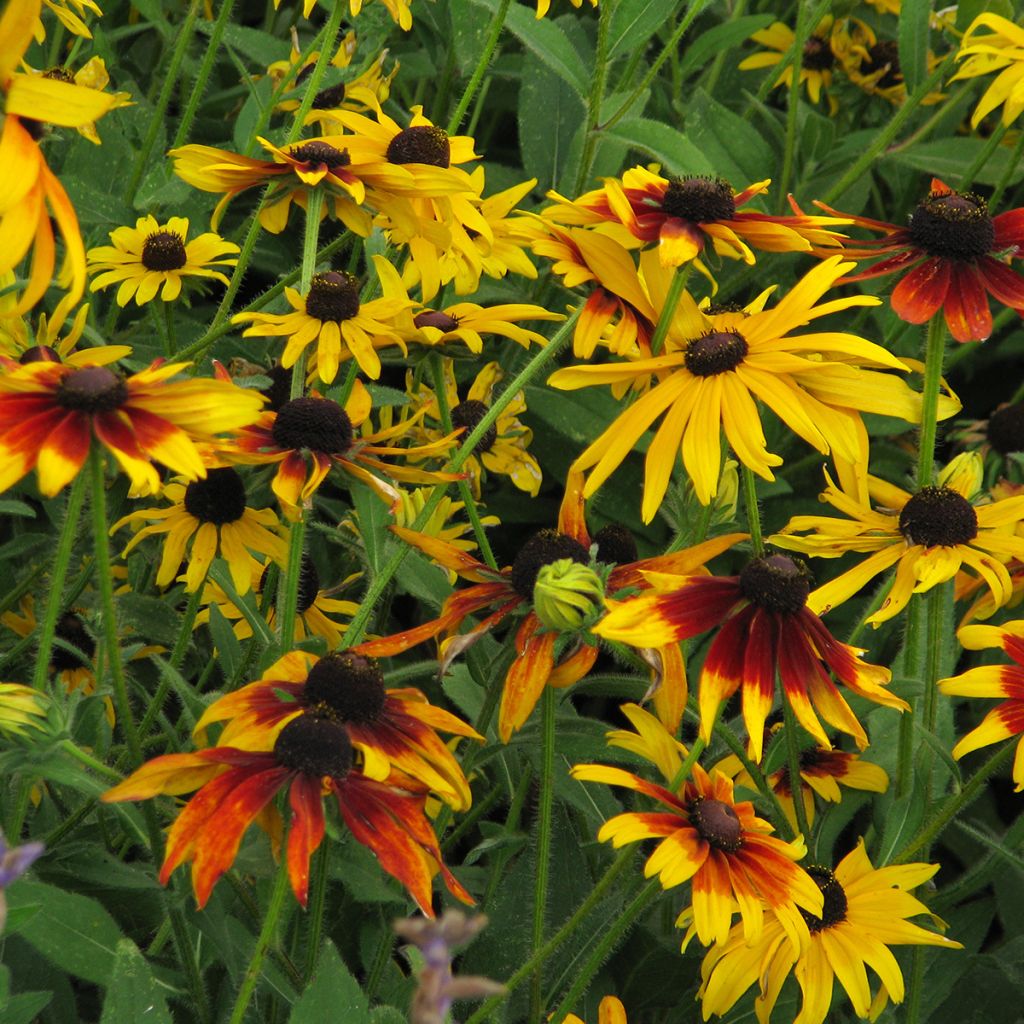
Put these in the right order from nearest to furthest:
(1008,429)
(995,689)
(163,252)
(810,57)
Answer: (995,689) → (163,252) → (1008,429) → (810,57)

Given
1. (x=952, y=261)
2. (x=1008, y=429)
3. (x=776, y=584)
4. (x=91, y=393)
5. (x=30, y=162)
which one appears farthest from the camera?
(x=1008, y=429)

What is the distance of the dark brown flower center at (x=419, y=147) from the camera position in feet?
Answer: 4.12

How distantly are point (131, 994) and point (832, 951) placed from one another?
517 mm

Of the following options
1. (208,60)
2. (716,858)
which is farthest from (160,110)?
(716,858)

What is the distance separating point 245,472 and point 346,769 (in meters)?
0.43

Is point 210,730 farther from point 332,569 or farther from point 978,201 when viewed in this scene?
point 978,201

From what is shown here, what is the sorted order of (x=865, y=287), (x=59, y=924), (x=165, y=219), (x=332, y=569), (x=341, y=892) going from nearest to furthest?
(x=59, y=924), (x=341, y=892), (x=332, y=569), (x=165, y=219), (x=865, y=287)

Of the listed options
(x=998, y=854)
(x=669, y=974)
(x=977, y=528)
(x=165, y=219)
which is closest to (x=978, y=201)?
(x=977, y=528)

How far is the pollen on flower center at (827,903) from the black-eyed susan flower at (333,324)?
51 cm

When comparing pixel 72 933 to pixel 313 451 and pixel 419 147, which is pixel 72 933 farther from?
pixel 419 147

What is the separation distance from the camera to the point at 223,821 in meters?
0.79

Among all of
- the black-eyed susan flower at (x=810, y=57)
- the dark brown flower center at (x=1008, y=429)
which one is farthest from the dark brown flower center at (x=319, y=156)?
the black-eyed susan flower at (x=810, y=57)

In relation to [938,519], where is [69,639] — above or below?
below

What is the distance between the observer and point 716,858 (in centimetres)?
98
